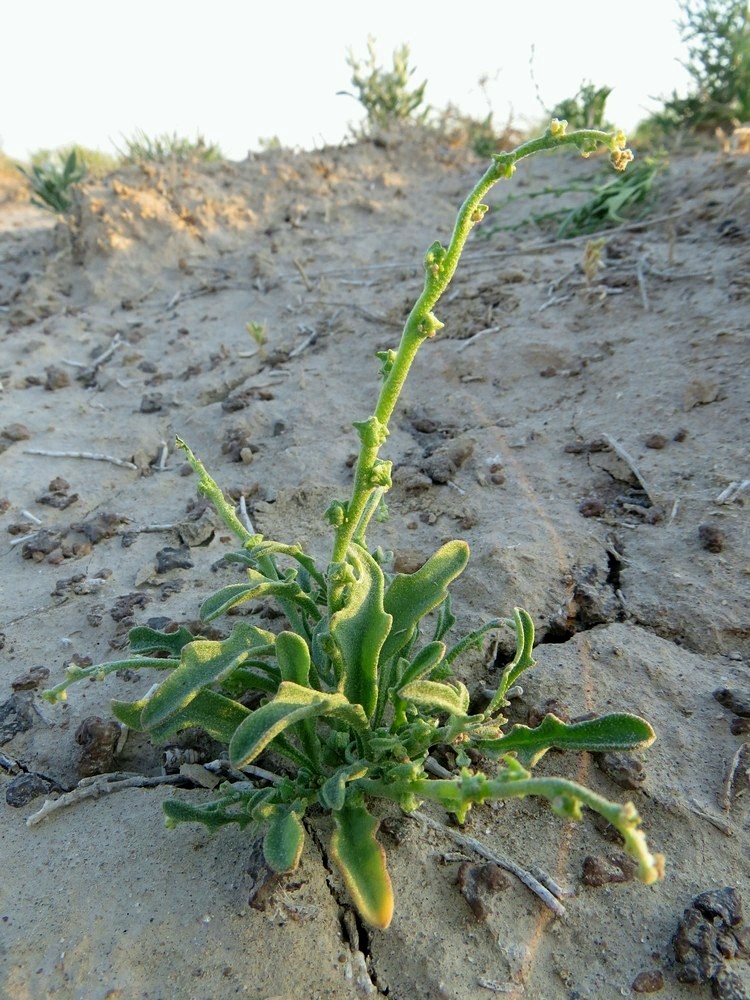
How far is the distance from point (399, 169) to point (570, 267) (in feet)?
8.10

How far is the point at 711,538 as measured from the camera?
84.4 inches

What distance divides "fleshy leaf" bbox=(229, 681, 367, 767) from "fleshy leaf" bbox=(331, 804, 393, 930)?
0.68 feet

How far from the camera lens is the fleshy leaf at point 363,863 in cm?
124

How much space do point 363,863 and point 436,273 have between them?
108cm

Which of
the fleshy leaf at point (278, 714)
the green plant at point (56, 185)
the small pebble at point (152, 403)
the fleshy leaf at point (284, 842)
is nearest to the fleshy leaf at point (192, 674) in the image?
the fleshy leaf at point (278, 714)

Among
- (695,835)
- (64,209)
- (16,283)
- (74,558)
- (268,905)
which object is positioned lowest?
(695,835)

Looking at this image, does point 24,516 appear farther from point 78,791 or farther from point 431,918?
point 431,918

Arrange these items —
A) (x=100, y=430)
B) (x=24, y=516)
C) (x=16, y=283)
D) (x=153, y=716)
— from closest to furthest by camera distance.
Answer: (x=153, y=716) < (x=24, y=516) < (x=100, y=430) < (x=16, y=283)

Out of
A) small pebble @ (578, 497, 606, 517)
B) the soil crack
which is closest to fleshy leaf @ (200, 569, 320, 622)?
the soil crack

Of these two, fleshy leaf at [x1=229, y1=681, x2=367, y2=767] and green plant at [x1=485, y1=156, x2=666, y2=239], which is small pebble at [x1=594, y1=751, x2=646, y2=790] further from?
green plant at [x1=485, y1=156, x2=666, y2=239]

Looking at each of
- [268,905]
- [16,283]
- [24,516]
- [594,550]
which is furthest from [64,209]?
[268,905]

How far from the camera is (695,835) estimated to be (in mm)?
1534

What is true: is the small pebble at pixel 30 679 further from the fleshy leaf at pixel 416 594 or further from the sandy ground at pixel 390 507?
the fleshy leaf at pixel 416 594

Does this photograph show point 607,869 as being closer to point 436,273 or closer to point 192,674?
point 192,674
